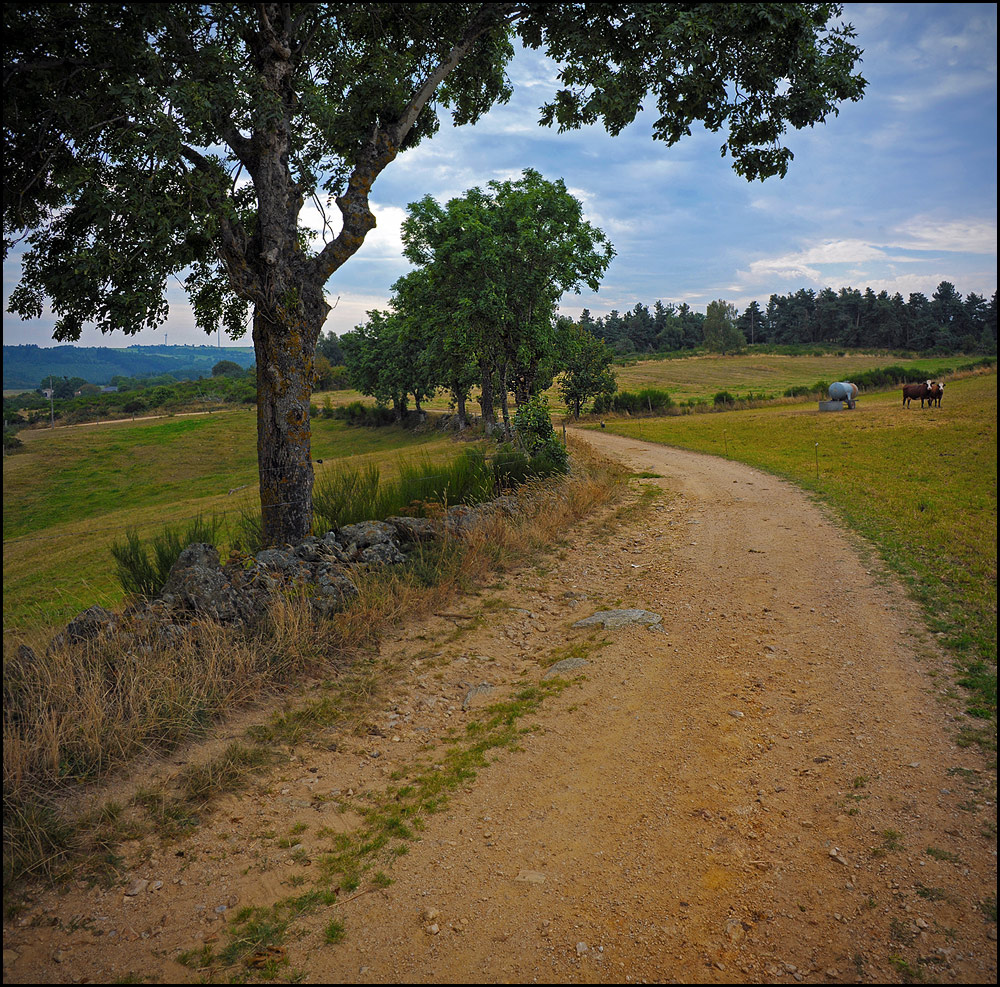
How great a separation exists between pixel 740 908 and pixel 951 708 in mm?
2826

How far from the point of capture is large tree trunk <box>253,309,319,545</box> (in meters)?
8.76

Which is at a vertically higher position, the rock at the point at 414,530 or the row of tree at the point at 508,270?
the row of tree at the point at 508,270

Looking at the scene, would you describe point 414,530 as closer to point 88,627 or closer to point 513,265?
point 88,627

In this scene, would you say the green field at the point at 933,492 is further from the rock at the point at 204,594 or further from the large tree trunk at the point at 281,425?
the large tree trunk at the point at 281,425

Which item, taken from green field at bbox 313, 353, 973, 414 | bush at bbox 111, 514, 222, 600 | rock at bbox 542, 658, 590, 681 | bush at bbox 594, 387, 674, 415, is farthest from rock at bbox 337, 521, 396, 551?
green field at bbox 313, 353, 973, 414

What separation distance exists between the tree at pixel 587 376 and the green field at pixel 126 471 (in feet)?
32.5

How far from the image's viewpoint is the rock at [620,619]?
25.1ft

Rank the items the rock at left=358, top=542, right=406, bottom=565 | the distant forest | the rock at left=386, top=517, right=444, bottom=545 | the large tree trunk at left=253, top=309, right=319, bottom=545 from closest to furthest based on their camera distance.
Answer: the rock at left=358, top=542, right=406, bottom=565, the large tree trunk at left=253, top=309, right=319, bottom=545, the rock at left=386, top=517, right=444, bottom=545, the distant forest

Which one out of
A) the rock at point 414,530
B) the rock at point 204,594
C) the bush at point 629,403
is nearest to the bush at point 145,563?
the rock at point 204,594

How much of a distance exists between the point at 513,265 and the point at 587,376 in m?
27.0

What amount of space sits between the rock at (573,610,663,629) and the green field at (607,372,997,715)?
114 inches

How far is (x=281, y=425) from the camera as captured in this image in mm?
8805

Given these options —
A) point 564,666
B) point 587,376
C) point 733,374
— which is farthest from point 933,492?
point 733,374

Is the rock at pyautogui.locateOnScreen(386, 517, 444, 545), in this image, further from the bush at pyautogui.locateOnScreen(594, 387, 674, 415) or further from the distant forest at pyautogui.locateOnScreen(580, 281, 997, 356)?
the distant forest at pyautogui.locateOnScreen(580, 281, 997, 356)
